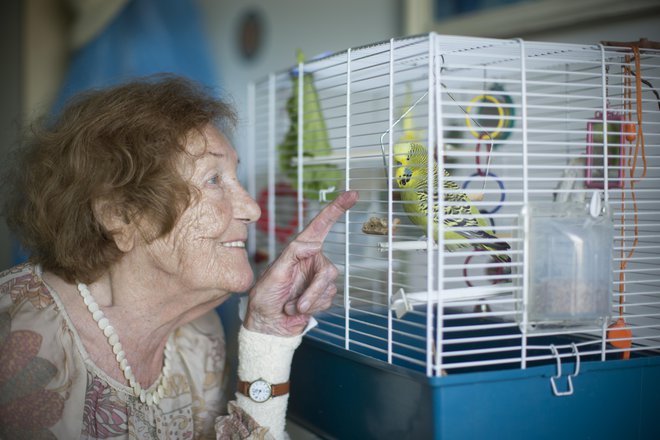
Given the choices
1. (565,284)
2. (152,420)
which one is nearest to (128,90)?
(152,420)

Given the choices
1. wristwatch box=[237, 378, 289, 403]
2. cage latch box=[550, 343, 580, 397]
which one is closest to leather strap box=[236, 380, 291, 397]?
wristwatch box=[237, 378, 289, 403]

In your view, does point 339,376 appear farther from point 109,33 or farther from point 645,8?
point 109,33

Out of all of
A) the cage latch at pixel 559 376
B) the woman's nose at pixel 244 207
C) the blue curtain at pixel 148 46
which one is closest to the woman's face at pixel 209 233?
the woman's nose at pixel 244 207

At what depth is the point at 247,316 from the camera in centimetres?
99

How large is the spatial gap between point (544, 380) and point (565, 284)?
122 millimetres

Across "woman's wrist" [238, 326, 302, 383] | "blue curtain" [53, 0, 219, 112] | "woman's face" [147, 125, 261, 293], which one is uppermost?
"blue curtain" [53, 0, 219, 112]

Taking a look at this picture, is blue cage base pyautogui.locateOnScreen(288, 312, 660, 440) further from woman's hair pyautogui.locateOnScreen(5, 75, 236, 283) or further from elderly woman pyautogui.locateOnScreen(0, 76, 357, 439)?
woman's hair pyautogui.locateOnScreen(5, 75, 236, 283)

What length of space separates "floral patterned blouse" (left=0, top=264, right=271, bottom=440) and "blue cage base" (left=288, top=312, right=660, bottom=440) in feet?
0.52

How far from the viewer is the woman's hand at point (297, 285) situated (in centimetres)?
95

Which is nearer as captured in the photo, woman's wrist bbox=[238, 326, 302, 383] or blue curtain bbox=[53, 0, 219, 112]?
woman's wrist bbox=[238, 326, 302, 383]

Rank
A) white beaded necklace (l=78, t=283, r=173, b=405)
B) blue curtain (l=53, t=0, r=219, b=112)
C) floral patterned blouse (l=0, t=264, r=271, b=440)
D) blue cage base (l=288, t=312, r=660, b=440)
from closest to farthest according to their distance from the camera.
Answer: blue cage base (l=288, t=312, r=660, b=440)
floral patterned blouse (l=0, t=264, r=271, b=440)
white beaded necklace (l=78, t=283, r=173, b=405)
blue curtain (l=53, t=0, r=219, b=112)

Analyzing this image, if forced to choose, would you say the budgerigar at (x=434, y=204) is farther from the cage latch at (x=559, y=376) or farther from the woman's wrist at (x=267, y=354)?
the woman's wrist at (x=267, y=354)

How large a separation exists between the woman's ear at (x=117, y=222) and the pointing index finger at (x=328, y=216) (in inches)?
9.9

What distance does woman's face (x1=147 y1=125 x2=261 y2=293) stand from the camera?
3.16ft
